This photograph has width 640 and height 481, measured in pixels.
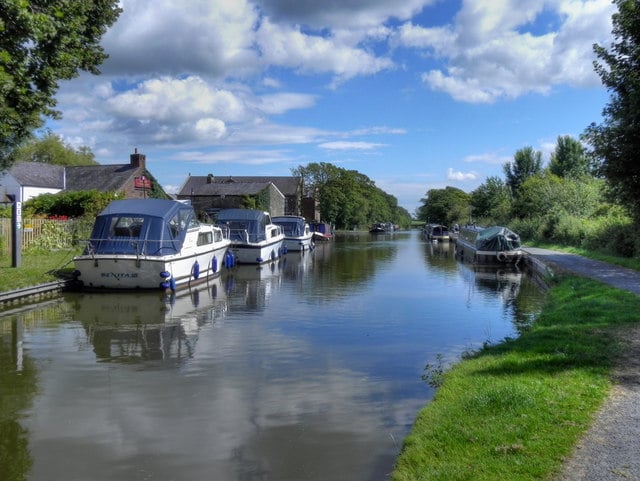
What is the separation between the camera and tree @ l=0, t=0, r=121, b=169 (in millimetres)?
11055

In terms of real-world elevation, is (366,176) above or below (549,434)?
above

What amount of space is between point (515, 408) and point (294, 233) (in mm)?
36167

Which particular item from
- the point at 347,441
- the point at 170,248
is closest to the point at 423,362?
the point at 347,441

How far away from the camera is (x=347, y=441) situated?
649cm

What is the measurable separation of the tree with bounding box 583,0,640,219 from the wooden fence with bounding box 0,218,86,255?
21.6m

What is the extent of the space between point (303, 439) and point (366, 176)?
11152 cm

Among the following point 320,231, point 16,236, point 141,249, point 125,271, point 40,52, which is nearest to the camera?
point 40,52

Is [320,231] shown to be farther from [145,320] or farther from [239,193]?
[145,320]

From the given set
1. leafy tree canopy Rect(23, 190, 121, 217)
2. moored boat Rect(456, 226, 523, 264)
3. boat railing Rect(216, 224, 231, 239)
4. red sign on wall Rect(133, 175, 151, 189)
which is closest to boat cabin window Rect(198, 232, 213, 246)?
boat railing Rect(216, 224, 231, 239)

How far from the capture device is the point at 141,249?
18.4 metres

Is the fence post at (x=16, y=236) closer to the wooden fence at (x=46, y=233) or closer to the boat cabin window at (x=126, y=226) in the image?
the boat cabin window at (x=126, y=226)

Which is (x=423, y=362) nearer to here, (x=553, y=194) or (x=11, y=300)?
(x=11, y=300)

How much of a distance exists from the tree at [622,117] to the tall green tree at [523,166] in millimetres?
51618

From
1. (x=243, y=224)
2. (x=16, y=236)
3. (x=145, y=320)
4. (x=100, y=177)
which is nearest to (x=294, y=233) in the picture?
(x=243, y=224)
